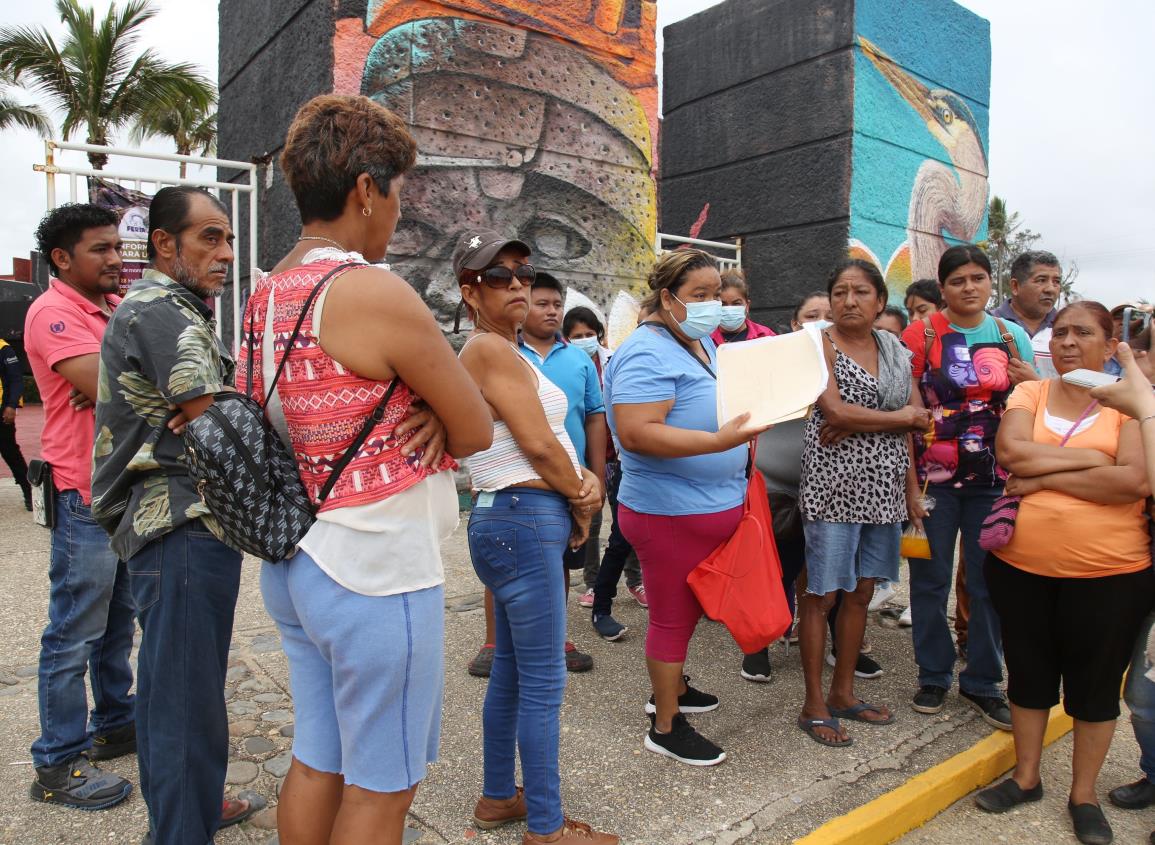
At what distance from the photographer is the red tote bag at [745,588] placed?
116 inches

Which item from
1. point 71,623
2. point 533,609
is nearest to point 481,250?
point 533,609

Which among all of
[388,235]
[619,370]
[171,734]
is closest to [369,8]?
[619,370]

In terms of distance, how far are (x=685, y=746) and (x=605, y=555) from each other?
1598mm

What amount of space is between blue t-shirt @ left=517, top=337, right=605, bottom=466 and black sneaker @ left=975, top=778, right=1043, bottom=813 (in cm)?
204

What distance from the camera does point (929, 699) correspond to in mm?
3633

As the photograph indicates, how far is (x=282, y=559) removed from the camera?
1.66 m

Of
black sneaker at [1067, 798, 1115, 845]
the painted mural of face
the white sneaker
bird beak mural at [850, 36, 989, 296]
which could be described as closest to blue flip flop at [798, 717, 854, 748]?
black sneaker at [1067, 798, 1115, 845]

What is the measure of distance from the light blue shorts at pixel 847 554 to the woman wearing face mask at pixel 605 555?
→ 1.17m

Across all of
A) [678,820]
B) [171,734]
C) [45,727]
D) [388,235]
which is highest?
[388,235]

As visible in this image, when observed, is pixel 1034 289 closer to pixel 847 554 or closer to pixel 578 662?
pixel 847 554

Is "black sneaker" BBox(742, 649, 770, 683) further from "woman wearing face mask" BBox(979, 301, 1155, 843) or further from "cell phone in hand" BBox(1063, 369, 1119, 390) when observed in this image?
"cell phone in hand" BBox(1063, 369, 1119, 390)

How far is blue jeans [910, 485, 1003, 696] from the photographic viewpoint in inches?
142

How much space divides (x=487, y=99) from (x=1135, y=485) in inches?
208

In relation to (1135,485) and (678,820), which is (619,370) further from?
(1135,485)
